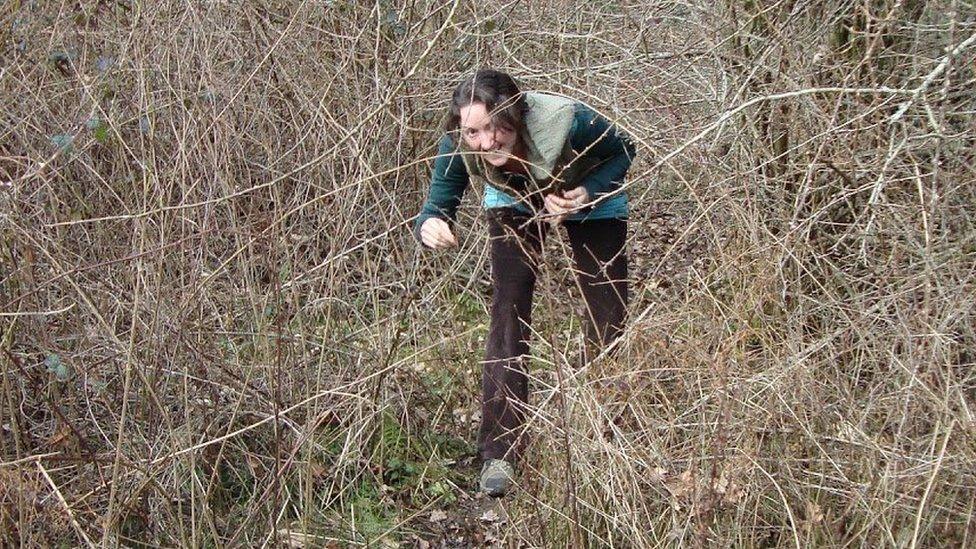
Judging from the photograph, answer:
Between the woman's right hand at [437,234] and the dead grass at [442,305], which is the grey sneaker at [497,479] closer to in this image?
the dead grass at [442,305]

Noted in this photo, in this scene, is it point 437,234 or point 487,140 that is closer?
point 487,140

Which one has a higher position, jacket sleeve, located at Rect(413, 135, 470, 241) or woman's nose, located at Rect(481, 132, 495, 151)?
woman's nose, located at Rect(481, 132, 495, 151)

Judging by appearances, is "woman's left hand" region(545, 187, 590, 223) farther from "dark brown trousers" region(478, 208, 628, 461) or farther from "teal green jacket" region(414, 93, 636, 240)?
"dark brown trousers" region(478, 208, 628, 461)

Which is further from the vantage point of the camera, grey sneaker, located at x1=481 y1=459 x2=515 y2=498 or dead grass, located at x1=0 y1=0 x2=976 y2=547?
grey sneaker, located at x1=481 y1=459 x2=515 y2=498

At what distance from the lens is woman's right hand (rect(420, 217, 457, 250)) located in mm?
3656

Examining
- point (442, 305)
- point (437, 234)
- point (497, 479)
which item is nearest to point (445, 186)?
point (437, 234)

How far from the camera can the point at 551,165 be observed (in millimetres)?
3580

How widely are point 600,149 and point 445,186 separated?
0.54m

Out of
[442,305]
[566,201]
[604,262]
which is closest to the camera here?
[566,201]

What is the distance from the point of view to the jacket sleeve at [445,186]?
377 centimetres

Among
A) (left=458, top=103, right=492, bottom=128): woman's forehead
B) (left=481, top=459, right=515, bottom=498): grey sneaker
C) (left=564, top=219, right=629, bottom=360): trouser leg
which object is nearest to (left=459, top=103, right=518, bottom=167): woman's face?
(left=458, top=103, right=492, bottom=128): woman's forehead

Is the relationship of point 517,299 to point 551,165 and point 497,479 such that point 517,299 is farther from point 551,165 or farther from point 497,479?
point 497,479

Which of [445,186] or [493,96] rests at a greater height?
[493,96]

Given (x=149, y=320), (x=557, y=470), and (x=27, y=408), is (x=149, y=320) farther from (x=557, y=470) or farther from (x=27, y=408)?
(x=557, y=470)
